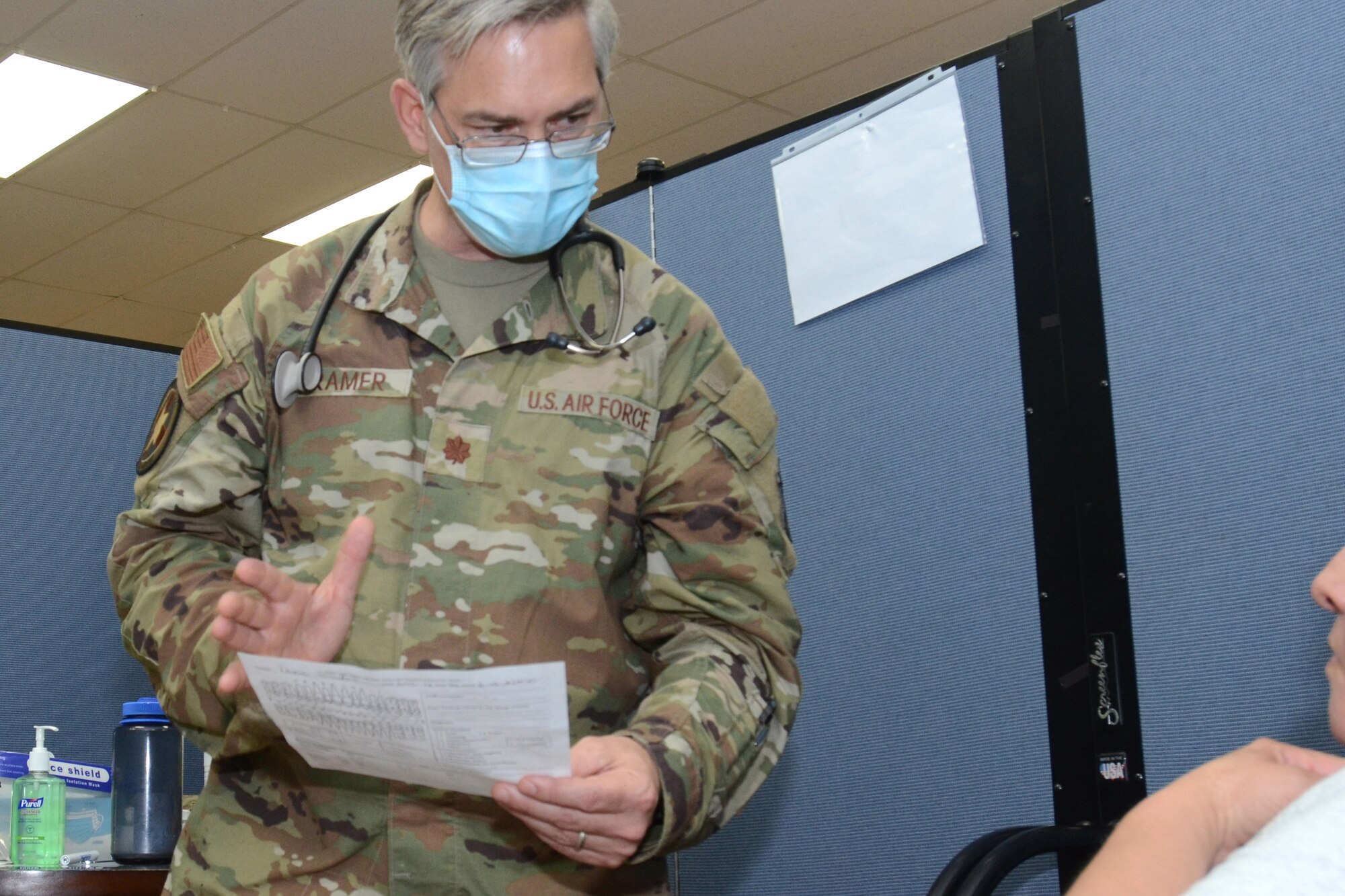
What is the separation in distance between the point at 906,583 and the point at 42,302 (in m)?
5.64

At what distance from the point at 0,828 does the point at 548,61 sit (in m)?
1.26

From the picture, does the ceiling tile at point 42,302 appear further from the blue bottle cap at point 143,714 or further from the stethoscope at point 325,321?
the stethoscope at point 325,321

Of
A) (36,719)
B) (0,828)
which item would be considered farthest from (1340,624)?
(36,719)

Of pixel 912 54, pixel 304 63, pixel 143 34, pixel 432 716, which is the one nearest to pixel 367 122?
pixel 304 63

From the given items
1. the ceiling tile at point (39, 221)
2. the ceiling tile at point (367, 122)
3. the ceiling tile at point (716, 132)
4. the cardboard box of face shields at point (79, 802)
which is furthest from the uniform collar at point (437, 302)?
the ceiling tile at point (39, 221)

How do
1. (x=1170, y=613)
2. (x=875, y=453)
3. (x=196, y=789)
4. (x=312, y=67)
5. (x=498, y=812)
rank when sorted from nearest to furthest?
1. (x=498, y=812)
2. (x=1170, y=613)
3. (x=875, y=453)
4. (x=196, y=789)
5. (x=312, y=67)

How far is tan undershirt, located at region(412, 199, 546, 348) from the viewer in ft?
4.28

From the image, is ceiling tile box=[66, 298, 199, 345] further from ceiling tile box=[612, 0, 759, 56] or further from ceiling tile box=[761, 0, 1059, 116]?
ceiling tile box=[761, 0, 1059, 116]

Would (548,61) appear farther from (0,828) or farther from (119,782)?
(0,828)

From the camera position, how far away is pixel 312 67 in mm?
4117

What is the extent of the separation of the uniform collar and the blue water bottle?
2.68 feet

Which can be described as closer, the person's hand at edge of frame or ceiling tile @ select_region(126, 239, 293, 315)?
the person's hand at edge of frame

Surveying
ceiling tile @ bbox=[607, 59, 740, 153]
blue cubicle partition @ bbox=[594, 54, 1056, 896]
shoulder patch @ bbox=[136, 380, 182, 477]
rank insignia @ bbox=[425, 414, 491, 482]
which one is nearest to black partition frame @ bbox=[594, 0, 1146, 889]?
blue cubicle partition @ bbox=[594, 54, 1056, 896]

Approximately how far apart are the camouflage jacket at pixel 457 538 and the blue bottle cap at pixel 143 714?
0.61m
